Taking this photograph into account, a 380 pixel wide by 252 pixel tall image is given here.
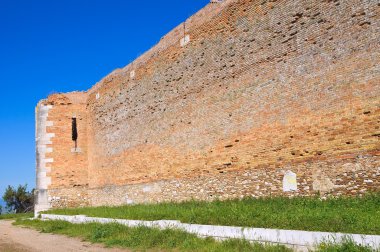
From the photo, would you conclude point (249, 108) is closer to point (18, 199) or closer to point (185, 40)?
point (185, 40)

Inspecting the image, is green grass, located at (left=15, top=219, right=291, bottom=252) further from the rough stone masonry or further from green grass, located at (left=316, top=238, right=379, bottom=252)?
the rough stone masonry

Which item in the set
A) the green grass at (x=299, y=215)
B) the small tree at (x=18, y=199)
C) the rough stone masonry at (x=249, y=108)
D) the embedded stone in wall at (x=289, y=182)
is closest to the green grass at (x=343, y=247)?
the green grass at (x=299, y=215)

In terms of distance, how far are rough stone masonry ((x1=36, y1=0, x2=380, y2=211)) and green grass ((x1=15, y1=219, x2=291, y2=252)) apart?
2.88 metres

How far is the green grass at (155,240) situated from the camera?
19.8 feet

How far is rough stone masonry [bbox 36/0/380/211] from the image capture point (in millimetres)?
7996

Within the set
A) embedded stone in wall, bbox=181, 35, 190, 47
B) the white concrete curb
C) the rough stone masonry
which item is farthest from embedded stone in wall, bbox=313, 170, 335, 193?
embedded stone in wall, bbox=181, 35, 190, 47

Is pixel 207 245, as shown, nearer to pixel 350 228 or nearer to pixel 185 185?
pixel 350 228

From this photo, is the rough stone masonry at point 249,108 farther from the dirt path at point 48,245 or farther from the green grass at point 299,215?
the dirt path at point 48,245

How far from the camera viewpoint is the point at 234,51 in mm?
11102

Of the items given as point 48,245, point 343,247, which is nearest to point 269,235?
point 343,247

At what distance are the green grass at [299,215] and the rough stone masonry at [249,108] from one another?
22.4 inches

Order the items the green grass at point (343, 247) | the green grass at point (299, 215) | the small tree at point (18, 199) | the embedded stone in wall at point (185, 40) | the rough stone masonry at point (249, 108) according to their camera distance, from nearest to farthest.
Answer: the green grass at point (343, 247), the green grass at point (299, 215), the rough stone masonry at point (249, 108), the embedded stone in wall at point (185, 40), the small tree at point (18, 199)

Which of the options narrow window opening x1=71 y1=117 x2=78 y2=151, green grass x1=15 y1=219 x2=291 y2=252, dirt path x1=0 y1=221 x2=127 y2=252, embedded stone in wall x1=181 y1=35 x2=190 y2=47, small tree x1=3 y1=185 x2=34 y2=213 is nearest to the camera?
green grass x1=15 y1=219 x2=291 y2=252

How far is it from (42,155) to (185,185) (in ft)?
29.0
